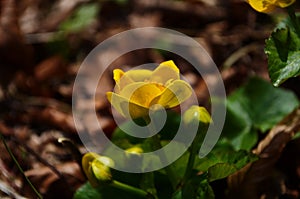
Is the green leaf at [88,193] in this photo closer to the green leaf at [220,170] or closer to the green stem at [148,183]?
the green stem at [148,183]

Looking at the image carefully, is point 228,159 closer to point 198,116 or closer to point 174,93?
point 198,116

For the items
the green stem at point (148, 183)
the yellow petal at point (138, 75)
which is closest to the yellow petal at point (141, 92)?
the yellow petal at point (138, 75)

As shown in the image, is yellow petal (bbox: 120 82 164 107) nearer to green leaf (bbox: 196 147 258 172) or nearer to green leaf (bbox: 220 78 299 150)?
green leaf (bbox: 196 147 258 172)

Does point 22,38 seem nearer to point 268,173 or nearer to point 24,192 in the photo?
point 24,192

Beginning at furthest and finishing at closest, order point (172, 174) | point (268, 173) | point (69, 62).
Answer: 1. point (69, 62)
2. point (268, 173)
3. point (172, 174)

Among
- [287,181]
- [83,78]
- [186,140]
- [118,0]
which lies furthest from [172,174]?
[118,0]

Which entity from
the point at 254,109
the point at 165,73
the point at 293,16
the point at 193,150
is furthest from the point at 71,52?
the point at 293,16
